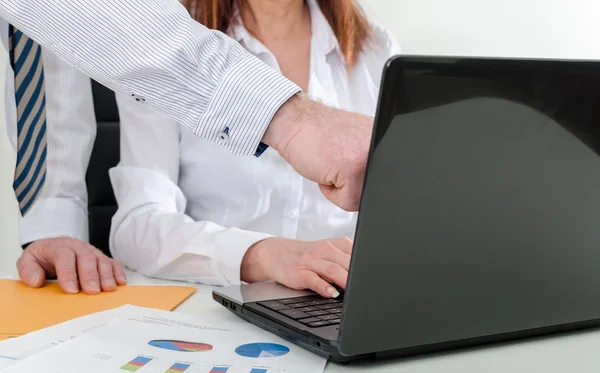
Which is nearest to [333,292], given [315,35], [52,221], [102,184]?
[52,221]

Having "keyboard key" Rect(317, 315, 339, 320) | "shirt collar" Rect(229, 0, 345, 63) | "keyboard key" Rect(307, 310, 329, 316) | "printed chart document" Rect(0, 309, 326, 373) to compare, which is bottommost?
"printed chart document" Rect(0, 309, 326, 373)

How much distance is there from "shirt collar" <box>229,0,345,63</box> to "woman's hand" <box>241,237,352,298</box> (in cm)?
56

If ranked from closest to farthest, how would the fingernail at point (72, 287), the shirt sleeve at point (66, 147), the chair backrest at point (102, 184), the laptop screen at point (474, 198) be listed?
the laptop screen at point (474, 198) → the fingernail at point (72, 287) → the shirt sleeve at point (66, 147) → the chair backrest at point (102, 184)

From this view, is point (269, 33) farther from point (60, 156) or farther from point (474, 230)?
point (474, 230)

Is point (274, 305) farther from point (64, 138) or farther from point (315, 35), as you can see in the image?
point (315, 35)

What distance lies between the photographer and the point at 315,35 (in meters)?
1.53

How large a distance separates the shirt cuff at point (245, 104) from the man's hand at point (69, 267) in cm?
36

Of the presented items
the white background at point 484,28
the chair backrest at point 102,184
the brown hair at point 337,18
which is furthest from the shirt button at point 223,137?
the white background at point 484,28

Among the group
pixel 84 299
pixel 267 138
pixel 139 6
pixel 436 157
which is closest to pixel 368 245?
pixel 436 157

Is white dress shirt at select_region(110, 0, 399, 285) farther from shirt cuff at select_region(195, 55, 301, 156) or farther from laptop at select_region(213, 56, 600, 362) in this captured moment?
laptop at select_region(213, 56, 600, 362)

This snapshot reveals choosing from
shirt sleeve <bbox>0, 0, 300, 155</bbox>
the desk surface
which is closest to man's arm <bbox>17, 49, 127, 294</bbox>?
shirt sleeve <bbox>0, 0, 300, 155</bbox>

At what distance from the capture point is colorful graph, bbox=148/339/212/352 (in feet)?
2.19

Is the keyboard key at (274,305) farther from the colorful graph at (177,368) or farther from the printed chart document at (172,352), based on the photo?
the colorful graph at (177,368)

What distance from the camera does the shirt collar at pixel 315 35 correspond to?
57.4 inches
